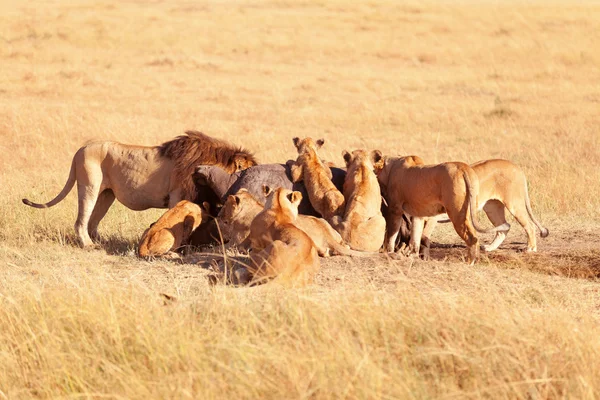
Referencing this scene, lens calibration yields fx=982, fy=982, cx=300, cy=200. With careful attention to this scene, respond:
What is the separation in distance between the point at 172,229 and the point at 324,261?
1.50 metres

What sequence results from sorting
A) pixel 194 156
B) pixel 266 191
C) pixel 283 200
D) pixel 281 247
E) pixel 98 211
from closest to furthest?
1. pixel 281 247
2. pixel 283 200
3. pixel 266 191
4. pixel 194 156
5. pixel 98 211

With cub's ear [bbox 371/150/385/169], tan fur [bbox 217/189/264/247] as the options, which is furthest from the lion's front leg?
tan fur [bbox 217/189/264/247]

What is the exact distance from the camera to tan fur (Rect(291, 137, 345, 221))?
8586mm

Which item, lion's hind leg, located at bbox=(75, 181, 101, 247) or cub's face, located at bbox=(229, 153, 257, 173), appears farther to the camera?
cub's face, located at bbox=(229, 153, 257, 173)

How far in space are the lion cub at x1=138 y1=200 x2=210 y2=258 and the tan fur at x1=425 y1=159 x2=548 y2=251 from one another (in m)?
2.16

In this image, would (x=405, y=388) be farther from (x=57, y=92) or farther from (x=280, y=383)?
(x=57, y=92)

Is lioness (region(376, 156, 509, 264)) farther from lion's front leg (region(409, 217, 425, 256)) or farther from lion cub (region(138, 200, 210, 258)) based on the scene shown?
lion cub (region(138, 200, 210, 258))

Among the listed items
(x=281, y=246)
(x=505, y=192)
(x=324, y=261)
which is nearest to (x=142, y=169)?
(x=324, y=261)

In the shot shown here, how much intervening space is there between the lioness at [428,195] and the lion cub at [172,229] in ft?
5.56

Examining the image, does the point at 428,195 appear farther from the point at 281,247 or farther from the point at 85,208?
the point at 85,208

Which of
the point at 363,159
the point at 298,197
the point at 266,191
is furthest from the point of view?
the point at 363,159

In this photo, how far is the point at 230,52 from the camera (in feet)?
94.2

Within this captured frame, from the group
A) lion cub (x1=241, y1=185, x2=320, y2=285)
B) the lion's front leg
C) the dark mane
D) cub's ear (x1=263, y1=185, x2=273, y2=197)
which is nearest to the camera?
lion cub (x1=241, y1=185, x2=320, y2=285)

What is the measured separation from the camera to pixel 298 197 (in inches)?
308
